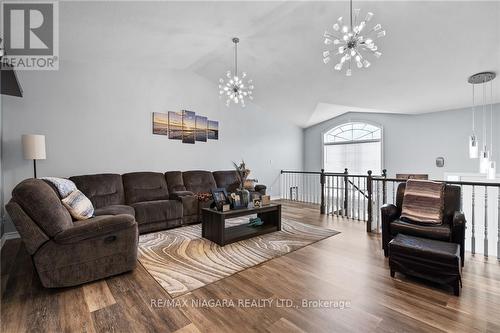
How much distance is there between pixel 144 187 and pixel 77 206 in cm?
185

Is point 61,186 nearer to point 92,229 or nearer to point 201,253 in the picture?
point 92,229

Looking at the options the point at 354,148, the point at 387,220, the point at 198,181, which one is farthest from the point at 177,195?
the point at 354,148

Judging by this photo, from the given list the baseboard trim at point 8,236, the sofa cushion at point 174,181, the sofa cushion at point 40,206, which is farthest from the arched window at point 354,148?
the baseboard trim at point 8,236

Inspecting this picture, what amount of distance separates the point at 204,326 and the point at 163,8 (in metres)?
3.71

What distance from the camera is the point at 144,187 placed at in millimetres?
4445

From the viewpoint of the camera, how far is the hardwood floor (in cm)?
168

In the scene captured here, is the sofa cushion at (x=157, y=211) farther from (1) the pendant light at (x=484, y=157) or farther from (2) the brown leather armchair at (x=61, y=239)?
(1) the pendant light at (x=484, y=157)

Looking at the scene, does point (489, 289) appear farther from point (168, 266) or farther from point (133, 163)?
point (133, 163)

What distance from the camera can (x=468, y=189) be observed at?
561cm

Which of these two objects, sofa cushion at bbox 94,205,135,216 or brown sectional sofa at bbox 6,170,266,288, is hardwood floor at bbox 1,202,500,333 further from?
sofa cushion at bbox 94,205,135,216

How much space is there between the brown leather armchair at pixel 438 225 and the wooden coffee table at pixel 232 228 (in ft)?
5.32

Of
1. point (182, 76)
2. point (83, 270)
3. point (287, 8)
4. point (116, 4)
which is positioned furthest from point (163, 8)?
point (83, 270)

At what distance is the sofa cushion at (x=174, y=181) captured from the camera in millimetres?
4829
